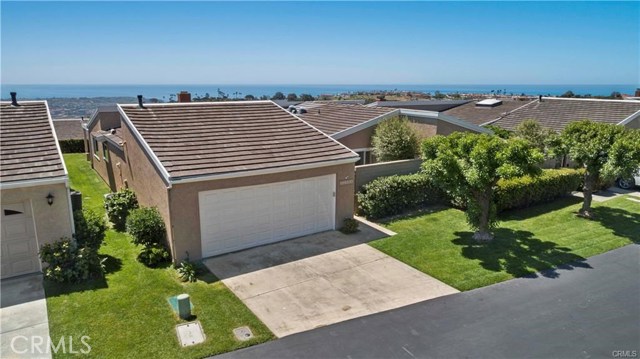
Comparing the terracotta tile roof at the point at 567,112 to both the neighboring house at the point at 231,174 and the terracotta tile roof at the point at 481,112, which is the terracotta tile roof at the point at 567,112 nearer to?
the terracotta tile roof at the point at 481,112

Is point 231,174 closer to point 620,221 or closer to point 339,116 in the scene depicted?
point 339,116

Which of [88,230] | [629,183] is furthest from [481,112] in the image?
[88,230]

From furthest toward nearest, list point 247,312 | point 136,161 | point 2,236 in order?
point 136,161
point 2,236
point 247,312

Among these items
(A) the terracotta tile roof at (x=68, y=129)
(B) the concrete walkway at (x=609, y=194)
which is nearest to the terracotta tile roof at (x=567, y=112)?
(B) the concrete walkway at (x=609, y=194)

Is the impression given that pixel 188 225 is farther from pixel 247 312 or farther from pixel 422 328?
pixel 422 328

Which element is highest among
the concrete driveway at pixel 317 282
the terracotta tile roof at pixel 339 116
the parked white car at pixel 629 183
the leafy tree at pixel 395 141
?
the terracotta tile roof at pixel 339 116

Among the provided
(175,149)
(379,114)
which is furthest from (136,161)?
(379,114)
